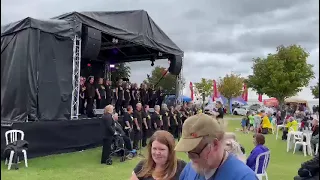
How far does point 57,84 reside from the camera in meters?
9.50

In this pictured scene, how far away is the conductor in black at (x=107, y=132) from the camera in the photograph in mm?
8391

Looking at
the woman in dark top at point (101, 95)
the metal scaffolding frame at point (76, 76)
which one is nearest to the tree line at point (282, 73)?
the woman in dark top at point (101, 95)

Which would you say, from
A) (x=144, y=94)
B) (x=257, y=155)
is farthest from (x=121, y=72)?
(x=257, y=155)

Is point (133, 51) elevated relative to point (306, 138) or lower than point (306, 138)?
elevated

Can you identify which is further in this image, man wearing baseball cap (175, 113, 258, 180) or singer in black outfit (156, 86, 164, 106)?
singer in black outfit (156, 86, 164, 106)

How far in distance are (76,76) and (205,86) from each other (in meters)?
48.3

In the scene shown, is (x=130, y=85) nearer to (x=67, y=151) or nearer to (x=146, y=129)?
Answer: (x=146, y=129)

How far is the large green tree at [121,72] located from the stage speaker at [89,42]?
781 centimetres

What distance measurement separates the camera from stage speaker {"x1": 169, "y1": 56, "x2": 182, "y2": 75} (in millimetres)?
14891

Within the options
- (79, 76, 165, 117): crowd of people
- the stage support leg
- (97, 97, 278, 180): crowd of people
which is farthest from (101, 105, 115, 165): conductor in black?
the stage support leg

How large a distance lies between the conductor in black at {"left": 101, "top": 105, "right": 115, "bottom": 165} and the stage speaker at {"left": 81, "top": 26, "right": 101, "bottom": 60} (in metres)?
2.36

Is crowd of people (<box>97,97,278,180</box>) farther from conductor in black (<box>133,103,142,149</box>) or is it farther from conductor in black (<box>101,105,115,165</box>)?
conductor in black (<box>133,103,142,149</box>)

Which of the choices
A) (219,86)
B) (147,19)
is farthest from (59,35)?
(219,86)

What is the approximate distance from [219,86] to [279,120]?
29.6 meters
